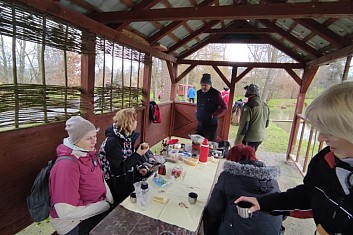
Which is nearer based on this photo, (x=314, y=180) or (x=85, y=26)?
(x=314, y=180)

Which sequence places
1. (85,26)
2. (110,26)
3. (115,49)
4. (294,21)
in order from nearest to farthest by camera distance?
(85,26) < (110,26) < (115,49) < (294,21)

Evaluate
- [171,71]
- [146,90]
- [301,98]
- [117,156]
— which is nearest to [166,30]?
[146,90]

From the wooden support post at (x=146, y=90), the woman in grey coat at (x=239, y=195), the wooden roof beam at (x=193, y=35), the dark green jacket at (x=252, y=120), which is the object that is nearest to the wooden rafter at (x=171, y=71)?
the wooden roof beam at (x=193, y=35)

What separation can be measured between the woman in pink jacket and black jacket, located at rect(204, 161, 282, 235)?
0.86 metres

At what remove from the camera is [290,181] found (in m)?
3.72

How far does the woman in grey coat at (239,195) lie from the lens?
1291 mm

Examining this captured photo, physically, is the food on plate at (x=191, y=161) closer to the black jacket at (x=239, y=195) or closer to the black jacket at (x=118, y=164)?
the black jacket at (x=118, y=164)

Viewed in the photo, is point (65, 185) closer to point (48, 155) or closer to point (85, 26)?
point (48, 155)

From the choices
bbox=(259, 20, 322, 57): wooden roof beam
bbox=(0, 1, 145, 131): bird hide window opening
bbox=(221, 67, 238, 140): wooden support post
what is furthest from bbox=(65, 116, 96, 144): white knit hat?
bbox=(221, 67, 238, 140): wooden support post

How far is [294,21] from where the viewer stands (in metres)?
3.51

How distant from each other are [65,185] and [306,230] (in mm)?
2703

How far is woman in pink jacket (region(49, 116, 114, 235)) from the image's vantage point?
1.35 meters

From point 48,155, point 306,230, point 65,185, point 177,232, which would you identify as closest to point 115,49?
point 48,155

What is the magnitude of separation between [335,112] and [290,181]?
3631mm
